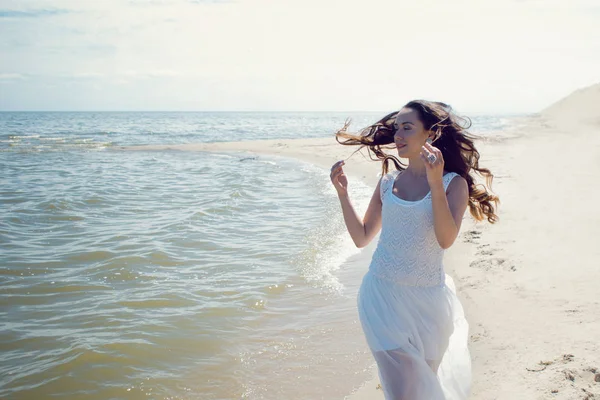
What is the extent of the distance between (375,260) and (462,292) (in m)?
3.34

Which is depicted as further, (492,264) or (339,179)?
(492,264)

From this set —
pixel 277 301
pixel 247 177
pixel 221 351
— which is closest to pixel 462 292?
pixel 277 301

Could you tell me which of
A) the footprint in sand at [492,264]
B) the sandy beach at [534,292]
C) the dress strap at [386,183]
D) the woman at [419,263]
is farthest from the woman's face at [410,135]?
the footprint in sand at [492,264]

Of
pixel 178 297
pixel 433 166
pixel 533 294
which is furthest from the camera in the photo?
pixel 178 297

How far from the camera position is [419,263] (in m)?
2.74

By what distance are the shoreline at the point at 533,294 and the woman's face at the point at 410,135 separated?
192 centimetres

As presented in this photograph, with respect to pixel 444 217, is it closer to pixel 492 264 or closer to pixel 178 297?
pixel 492 264

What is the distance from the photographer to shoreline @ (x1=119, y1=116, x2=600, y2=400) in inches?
150

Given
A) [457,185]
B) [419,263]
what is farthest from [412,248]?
[457,185]

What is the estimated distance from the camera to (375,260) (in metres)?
2.88

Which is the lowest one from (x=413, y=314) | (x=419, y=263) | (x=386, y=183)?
(x=413, y=314)

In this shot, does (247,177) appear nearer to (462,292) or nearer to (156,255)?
(156,255)

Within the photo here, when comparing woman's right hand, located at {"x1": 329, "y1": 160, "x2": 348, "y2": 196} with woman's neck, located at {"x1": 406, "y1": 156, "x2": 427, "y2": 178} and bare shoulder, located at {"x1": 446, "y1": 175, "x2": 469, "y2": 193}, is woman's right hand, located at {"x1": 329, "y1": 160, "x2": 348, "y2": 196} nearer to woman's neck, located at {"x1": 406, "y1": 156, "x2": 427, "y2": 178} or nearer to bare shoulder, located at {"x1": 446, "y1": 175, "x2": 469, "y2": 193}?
woman's neck, located at {"x1": 406, "y1": 156, "x2": 427, "y2": 178}

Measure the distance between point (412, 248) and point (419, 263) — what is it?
0.08 m
